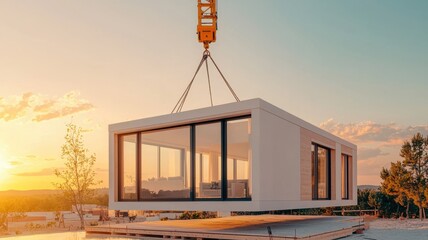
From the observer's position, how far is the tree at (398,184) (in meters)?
30.8

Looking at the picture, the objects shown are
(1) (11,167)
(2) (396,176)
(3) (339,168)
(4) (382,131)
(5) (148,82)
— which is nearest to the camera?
(5) (148,82)

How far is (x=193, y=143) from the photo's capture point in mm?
13234

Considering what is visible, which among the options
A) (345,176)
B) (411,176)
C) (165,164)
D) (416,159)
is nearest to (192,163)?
(165,164)

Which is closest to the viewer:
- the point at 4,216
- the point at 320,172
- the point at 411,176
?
the point at 320,172

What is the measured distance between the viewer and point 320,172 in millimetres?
17438

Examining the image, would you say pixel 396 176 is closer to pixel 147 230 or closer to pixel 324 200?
pixel 324 200

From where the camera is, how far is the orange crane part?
57.3 feet

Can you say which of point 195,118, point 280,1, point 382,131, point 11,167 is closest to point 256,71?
point 280,1

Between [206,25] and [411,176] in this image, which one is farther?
[411,176]

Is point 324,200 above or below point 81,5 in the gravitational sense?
below

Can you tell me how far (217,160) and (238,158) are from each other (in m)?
0.58

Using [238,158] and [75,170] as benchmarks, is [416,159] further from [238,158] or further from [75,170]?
[238,158]

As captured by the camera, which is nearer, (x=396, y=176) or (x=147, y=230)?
(x=147, y=230)

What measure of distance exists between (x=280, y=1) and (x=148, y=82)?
5673 mm
